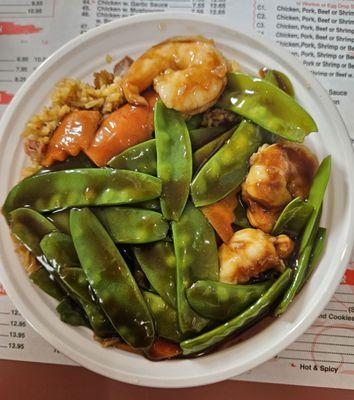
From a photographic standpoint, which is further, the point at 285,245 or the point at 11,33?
the point at 11,33

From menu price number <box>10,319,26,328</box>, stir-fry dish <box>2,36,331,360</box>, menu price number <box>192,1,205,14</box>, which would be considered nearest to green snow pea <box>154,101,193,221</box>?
stir-fry dish <box>2,36,331,360</box>

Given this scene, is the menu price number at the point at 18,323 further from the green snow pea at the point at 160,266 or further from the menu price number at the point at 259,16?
the menu price number at the point at 259,16

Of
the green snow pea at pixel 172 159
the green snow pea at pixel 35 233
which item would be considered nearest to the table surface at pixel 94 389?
the green snow pea at pixel 35 233

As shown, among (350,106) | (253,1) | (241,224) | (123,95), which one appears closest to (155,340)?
(241,224)

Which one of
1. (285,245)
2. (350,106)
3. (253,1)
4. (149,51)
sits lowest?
(285,245)

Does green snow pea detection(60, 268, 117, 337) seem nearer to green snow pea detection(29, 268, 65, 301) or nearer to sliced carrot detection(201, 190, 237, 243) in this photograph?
green snow pea detection(29, 268, 65, 301)

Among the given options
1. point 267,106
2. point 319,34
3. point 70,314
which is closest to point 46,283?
point 70,314

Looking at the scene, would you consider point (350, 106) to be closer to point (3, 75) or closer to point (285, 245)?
point (285, 245)
